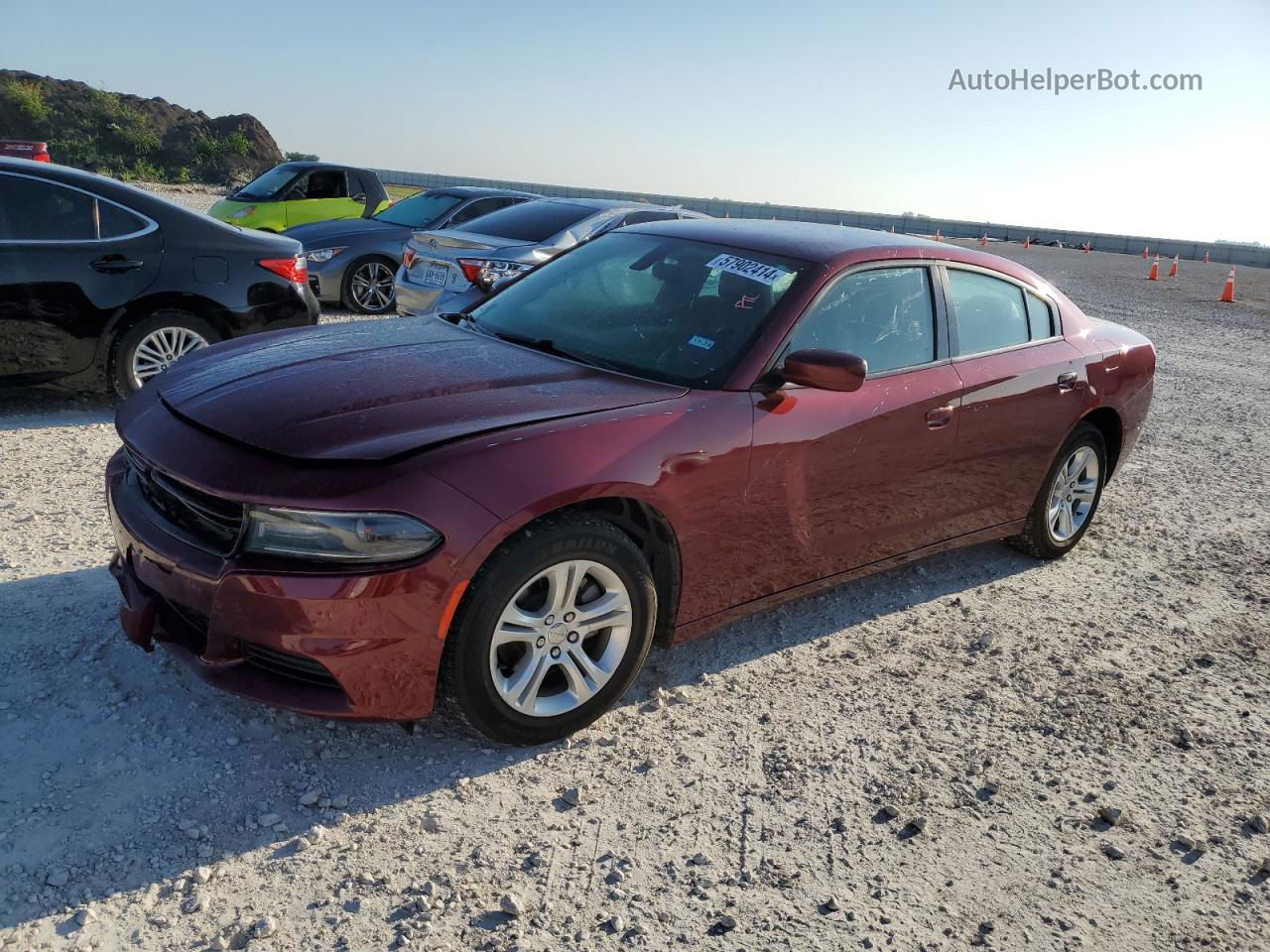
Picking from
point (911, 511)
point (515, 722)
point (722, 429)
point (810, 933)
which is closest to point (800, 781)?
point (810, 933)

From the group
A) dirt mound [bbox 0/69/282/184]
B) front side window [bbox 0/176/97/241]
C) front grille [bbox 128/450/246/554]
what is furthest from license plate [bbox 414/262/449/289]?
dirt mound [bbox 0/69/282/184]

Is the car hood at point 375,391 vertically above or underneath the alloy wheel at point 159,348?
above

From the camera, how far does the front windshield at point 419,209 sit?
12.1 m

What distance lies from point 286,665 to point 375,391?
0.92 m

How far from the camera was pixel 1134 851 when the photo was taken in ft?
10.4

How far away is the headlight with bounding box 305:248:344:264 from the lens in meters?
10.9

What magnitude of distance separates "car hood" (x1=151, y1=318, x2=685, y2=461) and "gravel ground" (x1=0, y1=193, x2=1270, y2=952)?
3.15 feet

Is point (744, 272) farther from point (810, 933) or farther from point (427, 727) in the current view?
point (810, 933)

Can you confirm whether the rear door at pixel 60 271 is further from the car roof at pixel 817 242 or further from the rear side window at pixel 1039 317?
the rear side window at pixel 1039 317

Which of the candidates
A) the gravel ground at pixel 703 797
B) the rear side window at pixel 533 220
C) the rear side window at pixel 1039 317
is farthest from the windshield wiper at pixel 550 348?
the rear side window at pixel 533 220

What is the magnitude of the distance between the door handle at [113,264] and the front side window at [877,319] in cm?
451

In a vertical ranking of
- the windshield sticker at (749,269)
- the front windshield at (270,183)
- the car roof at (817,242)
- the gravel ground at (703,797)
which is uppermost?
the front windshield at (270,183)

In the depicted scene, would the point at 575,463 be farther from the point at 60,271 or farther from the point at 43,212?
the point at 43,212

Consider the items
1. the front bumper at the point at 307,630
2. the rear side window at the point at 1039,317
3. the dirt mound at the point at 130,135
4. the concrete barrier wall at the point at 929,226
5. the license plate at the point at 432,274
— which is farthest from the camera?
the concrete barrier wall at the point at 929,226
